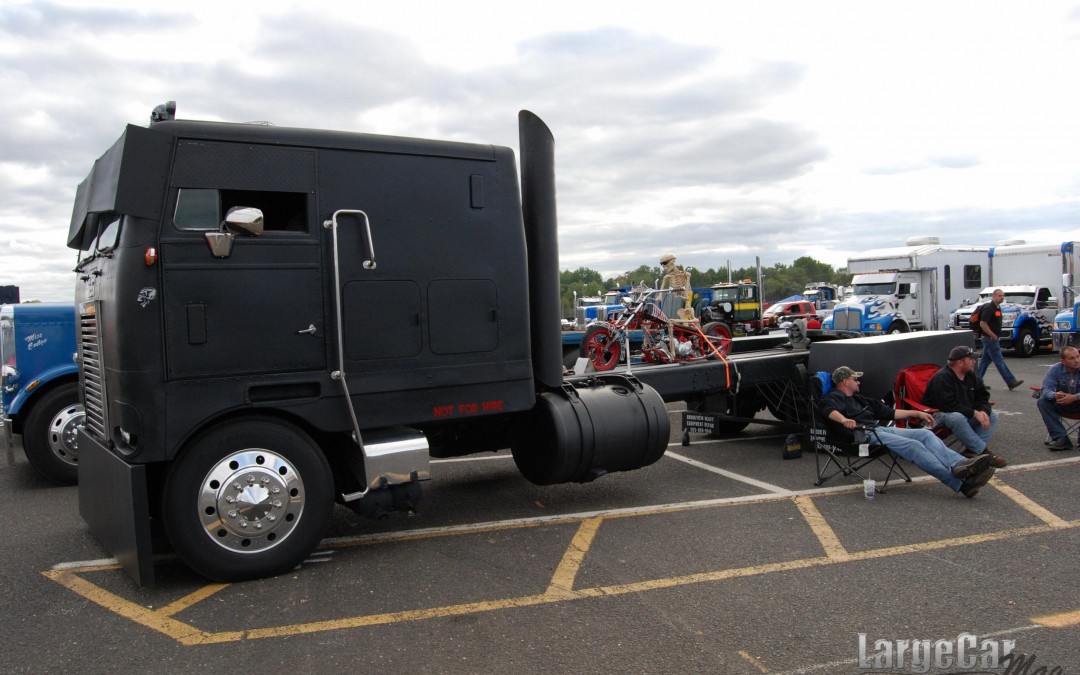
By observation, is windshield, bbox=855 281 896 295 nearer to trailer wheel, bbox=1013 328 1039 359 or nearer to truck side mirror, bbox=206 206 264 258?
trailer wheel, bbox=1013 328 1039 359

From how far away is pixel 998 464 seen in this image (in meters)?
6.74

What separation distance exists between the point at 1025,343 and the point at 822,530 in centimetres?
1943

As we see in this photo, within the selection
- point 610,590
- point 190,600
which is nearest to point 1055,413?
point 610,590

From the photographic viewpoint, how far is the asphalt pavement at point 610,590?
398 centimetres

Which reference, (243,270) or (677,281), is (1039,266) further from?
(243,270)

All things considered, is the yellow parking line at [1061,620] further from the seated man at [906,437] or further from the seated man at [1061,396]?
the seated man at [1061,396]

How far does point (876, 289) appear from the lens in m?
26.0

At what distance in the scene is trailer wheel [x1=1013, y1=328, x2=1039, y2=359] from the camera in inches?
855

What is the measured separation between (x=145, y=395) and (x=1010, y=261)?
27.5m

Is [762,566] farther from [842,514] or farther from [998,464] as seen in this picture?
[998,464]

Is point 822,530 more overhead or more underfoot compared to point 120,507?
more underfoot

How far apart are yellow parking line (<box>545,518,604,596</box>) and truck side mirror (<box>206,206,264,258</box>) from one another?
2.91m

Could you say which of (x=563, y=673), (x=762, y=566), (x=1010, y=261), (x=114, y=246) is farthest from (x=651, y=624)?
(x=1010, y=261)

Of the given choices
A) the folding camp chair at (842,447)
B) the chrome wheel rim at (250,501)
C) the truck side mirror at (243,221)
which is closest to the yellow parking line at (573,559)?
the chrome wheel rim at (250,501)
